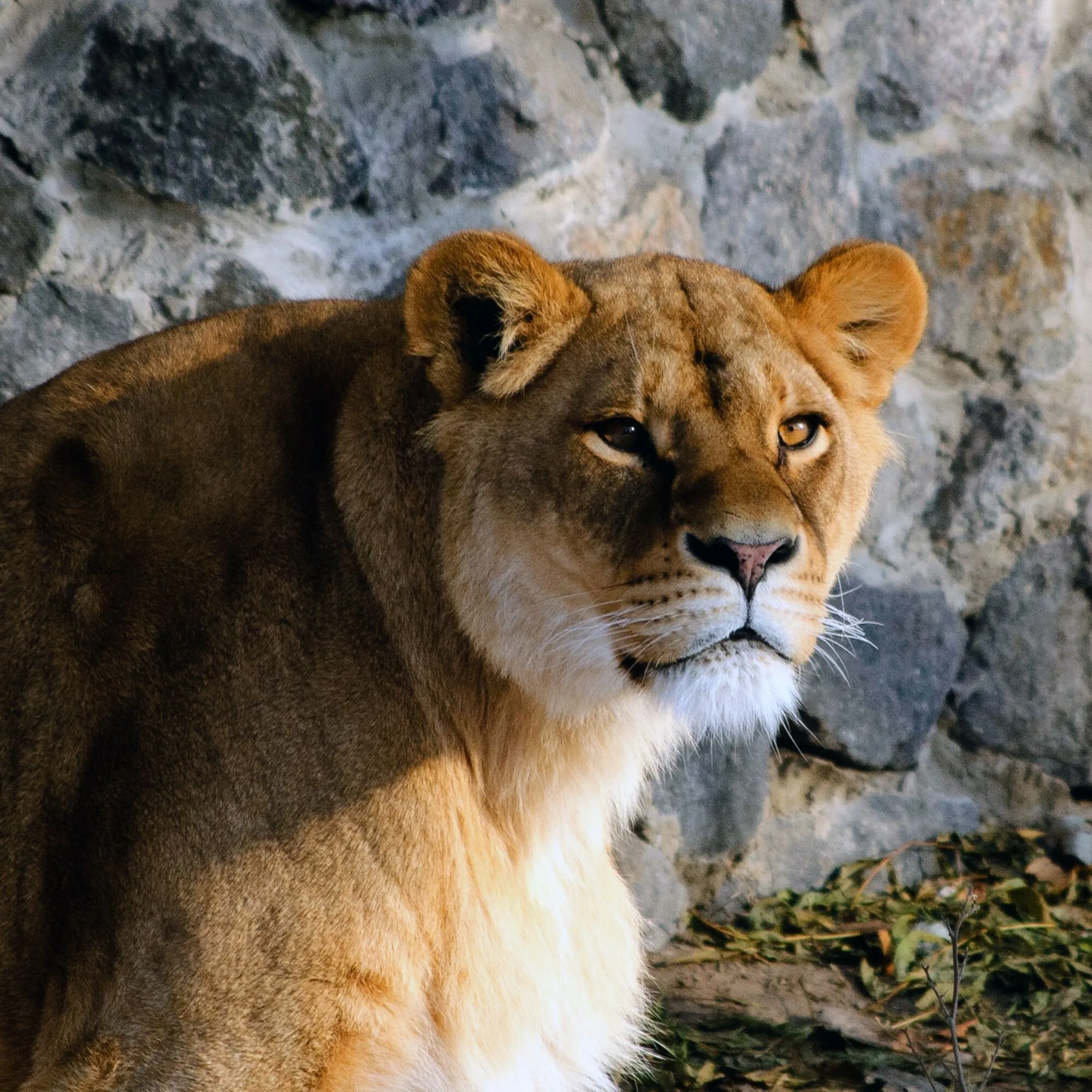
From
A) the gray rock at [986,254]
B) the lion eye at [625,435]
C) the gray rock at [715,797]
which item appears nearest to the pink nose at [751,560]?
the lion eye at [625,435]

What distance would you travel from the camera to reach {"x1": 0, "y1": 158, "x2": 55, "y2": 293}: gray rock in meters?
2.73

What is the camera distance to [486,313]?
2.16 metres

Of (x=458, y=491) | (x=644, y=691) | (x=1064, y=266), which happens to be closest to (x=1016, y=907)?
(x=1064, y=266)

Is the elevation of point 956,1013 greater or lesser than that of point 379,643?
lesser

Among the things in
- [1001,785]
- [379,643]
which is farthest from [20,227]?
[1001,785]

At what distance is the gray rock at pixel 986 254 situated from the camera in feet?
12.2

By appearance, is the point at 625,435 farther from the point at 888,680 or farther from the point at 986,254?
the point at 986,254

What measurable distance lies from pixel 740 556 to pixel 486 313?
55 centimetres

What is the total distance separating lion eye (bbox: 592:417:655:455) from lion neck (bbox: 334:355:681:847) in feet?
0.86

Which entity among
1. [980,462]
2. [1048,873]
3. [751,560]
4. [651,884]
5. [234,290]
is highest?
[234,290]

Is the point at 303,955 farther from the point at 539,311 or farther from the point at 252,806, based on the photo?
the point at 539,311

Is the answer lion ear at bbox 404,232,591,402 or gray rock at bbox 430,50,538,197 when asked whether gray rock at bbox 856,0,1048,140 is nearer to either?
gray rock at bbox 430,50,538,197

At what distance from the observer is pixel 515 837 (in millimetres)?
2229

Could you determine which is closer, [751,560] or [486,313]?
[751,560]
